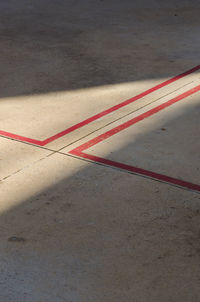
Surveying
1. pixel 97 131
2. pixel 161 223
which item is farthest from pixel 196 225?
pixel 97 131

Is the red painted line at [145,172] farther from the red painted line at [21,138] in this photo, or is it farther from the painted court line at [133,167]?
the red painted line at [21,138]

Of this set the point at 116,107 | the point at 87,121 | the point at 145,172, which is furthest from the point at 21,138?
the point at 145,172

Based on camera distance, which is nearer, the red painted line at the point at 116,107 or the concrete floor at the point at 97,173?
the concrete floor at the point at 97,173

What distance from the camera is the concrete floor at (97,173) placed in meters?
2.92

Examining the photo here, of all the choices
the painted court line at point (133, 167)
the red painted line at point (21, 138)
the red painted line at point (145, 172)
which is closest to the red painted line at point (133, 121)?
the painted court line at point (133, 167)

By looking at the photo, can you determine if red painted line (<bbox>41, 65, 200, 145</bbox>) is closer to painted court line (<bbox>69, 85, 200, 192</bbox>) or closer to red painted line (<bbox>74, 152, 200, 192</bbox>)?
painted court line (<bbox>69, 85, 200, 192</bbox>)

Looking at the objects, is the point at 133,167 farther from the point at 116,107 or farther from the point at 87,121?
the point at 116,107

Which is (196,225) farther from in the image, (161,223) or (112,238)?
(112,238)

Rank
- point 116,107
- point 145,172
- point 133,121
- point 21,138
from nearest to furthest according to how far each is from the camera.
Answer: point 145,172 < point 21,138 < point 133,121 < point 116,107

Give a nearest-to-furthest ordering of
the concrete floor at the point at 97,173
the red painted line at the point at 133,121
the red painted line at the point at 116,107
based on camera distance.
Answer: the concrete floor at the point at 97,173 → the red painted line at the point at 133,121 → the red painted line at the point at 116,107

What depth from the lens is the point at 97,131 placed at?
15.4 ft

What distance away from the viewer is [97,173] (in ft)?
13.0

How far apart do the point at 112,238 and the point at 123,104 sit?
221 centimetres

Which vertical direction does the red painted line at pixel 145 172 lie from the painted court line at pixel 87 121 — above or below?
below
